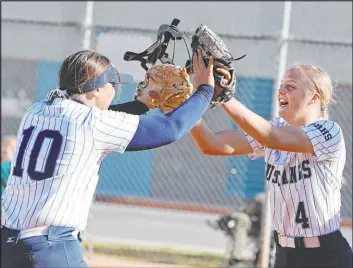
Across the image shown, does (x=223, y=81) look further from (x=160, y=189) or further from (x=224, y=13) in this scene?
(x=224, y=13)

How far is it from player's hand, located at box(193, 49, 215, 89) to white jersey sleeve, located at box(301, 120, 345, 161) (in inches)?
25.0

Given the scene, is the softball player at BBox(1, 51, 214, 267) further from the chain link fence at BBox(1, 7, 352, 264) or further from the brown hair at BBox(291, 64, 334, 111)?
the chain link fence at BBox(1, 7, 352, 264)

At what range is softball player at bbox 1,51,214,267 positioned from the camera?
10.7 ft

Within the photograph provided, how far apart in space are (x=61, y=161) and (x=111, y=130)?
27 centimetres

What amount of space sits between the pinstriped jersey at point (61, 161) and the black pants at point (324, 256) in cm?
117

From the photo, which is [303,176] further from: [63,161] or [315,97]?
[63,161]

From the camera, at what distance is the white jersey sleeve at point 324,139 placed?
3.79 meters

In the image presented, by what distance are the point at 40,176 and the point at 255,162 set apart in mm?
6574

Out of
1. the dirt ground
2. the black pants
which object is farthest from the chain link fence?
the black pants

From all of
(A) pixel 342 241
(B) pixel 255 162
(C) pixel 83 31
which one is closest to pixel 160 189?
(B) pixel 255 162

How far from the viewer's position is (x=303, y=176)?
3.85 metres

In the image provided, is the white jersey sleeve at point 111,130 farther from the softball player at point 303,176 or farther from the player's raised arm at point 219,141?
the player's raised arm at point 219,141

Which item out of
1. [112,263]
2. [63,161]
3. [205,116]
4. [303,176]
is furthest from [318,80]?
[205,116]

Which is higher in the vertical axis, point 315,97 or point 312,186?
point 315,97
